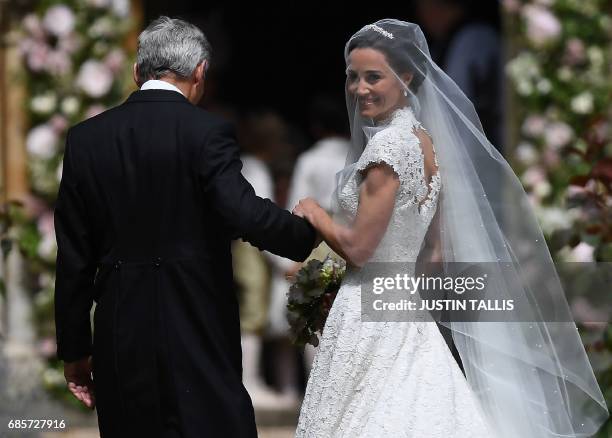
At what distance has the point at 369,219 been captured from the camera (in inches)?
142

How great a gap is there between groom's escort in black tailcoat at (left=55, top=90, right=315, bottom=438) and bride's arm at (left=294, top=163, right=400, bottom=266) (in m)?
0.14

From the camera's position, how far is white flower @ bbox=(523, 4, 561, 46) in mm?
6867

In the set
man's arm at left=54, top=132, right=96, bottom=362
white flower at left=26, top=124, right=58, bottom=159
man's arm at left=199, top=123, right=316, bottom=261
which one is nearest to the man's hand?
man's arm at left=54, top=132, right=96, bottom=362

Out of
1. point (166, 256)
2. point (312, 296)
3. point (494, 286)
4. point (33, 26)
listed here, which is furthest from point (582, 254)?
point (33, 26)

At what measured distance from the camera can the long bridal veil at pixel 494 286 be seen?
383 centimetres

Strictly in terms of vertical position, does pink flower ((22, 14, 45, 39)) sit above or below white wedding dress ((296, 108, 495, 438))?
above

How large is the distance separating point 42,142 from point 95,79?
46 centimetres

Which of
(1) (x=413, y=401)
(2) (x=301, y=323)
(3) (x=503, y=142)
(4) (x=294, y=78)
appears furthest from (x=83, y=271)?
(4) (x=294, y=78)

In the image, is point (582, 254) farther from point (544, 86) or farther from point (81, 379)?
point (81, 379)

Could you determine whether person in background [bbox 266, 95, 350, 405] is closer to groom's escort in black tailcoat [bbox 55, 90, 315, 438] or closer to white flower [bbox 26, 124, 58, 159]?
white flower [bbox 26, 124, 58, 159]

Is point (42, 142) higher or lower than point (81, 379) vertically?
higher

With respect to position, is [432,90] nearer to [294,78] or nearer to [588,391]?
[588,391]

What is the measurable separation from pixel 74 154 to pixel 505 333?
1.49 m

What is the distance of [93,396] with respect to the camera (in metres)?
3.78
